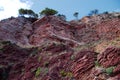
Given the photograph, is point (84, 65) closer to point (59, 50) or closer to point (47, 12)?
point (59, 50)

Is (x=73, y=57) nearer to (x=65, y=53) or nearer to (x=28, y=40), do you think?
(x=65, y=53)

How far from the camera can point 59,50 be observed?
27359mm

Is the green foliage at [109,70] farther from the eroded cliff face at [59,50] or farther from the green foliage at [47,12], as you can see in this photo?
the green foliage at [47,12]

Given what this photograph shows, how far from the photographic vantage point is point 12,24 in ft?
133

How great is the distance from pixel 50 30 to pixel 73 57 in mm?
15957

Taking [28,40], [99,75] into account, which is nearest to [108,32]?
[28,40]

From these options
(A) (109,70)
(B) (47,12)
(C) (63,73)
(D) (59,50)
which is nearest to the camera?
(A) (109,70)

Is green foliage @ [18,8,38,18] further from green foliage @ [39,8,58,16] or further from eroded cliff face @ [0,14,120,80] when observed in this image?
eroded cliff face @ [0,14,120,80]

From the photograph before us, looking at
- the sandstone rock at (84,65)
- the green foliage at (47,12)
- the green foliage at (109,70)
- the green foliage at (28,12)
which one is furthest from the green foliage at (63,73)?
the green foliage at (28,12)

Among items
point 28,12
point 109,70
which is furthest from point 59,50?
point 28,12

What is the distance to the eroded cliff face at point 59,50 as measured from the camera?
72.2ft

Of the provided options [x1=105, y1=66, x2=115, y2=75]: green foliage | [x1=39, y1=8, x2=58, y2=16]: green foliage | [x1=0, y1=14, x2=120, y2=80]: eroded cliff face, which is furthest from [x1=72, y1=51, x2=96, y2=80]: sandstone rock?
[x1=39, y1=8, x2=58, y2=16]: green foliage

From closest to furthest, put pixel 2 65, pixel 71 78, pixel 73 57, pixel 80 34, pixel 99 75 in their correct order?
pixel 99 75, pixel 71 78, pixel 73 57, pixel 2 65, pixel 80 34

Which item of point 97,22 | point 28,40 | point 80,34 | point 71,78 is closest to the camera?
point 71,78
